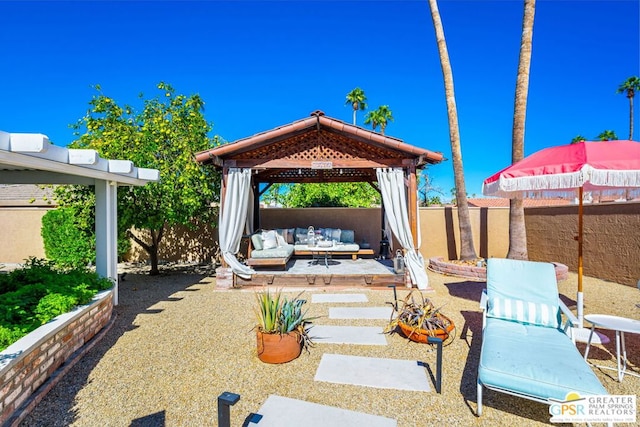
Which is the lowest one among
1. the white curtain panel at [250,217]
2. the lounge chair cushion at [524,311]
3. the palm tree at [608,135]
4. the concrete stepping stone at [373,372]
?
the concrete stepping stone at [373,372]

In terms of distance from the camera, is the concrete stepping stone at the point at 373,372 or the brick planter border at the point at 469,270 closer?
the concrete stepping stone at the point at 373,372

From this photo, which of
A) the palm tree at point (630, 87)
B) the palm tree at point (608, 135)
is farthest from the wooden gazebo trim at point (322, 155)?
the palm tree at point (630, 87)

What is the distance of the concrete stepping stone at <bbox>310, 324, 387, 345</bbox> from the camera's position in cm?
455

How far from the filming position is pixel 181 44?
1238 centimetres

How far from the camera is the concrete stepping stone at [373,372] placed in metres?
3.42

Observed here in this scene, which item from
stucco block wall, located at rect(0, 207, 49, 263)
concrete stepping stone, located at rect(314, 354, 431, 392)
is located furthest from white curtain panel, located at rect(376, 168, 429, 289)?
stucco block wall, located at rect(0, 207, 49, 263)

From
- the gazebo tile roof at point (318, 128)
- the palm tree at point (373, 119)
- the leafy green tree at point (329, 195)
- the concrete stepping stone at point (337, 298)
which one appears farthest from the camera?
the palm tree at point (373, 119)

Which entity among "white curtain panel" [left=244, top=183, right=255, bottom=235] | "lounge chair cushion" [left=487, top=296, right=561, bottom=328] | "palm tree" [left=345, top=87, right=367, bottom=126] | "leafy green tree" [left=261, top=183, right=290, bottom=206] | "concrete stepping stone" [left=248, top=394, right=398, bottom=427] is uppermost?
"palm tree" [left=345, top=87, right=367, bottom=126]

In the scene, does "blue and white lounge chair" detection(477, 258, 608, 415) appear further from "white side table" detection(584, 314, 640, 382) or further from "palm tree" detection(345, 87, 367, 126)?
"palm tree" detection(345, 87, 367, 126)

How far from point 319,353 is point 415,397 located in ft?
4.44

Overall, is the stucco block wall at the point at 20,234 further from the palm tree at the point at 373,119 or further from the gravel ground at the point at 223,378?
the palm tree at the point at 373,119

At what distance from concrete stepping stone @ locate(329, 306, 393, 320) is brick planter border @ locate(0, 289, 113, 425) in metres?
3.44

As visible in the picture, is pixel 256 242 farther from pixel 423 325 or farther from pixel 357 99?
pixel 357 99

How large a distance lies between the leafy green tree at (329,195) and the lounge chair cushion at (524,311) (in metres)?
9.26
